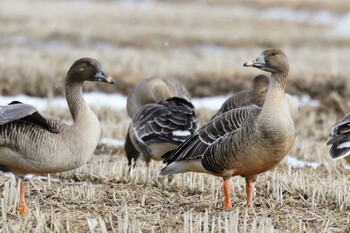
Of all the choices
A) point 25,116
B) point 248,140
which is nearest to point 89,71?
point 25,116

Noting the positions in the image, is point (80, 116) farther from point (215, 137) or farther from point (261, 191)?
point (261, 191)

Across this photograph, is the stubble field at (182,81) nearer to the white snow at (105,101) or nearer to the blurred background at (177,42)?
the blurred background at (177,42)

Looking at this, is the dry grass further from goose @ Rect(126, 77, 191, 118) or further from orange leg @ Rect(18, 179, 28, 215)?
goose @ Rect(126, 77, 191, 118)

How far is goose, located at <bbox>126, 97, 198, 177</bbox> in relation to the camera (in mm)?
10039

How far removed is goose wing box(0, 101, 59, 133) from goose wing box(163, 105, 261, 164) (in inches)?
57.9

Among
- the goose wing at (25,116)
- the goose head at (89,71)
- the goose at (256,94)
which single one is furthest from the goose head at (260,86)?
the goose wing at (25,116)

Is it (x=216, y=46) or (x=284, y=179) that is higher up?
(x=216, y=46)

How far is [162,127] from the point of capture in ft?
33.3

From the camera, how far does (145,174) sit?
9188 mm

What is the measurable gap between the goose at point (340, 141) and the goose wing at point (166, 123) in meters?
2.55

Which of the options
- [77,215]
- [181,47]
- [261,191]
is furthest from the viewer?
[181,47]

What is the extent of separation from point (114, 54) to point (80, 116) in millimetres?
13976

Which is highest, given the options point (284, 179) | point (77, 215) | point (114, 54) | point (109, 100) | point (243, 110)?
point (114, 54)

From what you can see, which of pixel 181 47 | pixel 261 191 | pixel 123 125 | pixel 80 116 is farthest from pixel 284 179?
pixel 181 47
